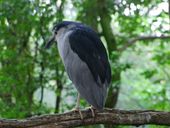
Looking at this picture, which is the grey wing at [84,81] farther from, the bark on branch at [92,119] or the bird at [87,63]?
the bark on branch at [92,119]

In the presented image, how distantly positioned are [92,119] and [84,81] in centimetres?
27

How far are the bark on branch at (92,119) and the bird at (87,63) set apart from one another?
0.24 feet

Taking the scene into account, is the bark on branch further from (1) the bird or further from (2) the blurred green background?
(2) the blurred green background

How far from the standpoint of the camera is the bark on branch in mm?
2803

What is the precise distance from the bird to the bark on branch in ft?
0.24

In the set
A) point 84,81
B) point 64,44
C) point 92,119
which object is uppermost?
point 64,44

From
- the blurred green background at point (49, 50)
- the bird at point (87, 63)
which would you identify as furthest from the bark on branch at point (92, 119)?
→ the blurred green background at point (49, 50)

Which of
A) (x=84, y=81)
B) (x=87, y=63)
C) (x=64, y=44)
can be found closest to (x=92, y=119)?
(x=84, y=81)

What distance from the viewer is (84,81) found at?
3.05 metres

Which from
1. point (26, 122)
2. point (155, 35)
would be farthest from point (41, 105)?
point (26, 122)

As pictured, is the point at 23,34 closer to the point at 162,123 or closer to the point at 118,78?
the point at 118,78

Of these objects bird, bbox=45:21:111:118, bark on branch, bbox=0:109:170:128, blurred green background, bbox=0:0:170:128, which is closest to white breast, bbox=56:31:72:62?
bird, bbox=45:21:111:118

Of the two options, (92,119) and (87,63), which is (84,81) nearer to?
(87,63)

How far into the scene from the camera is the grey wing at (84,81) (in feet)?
9.75
